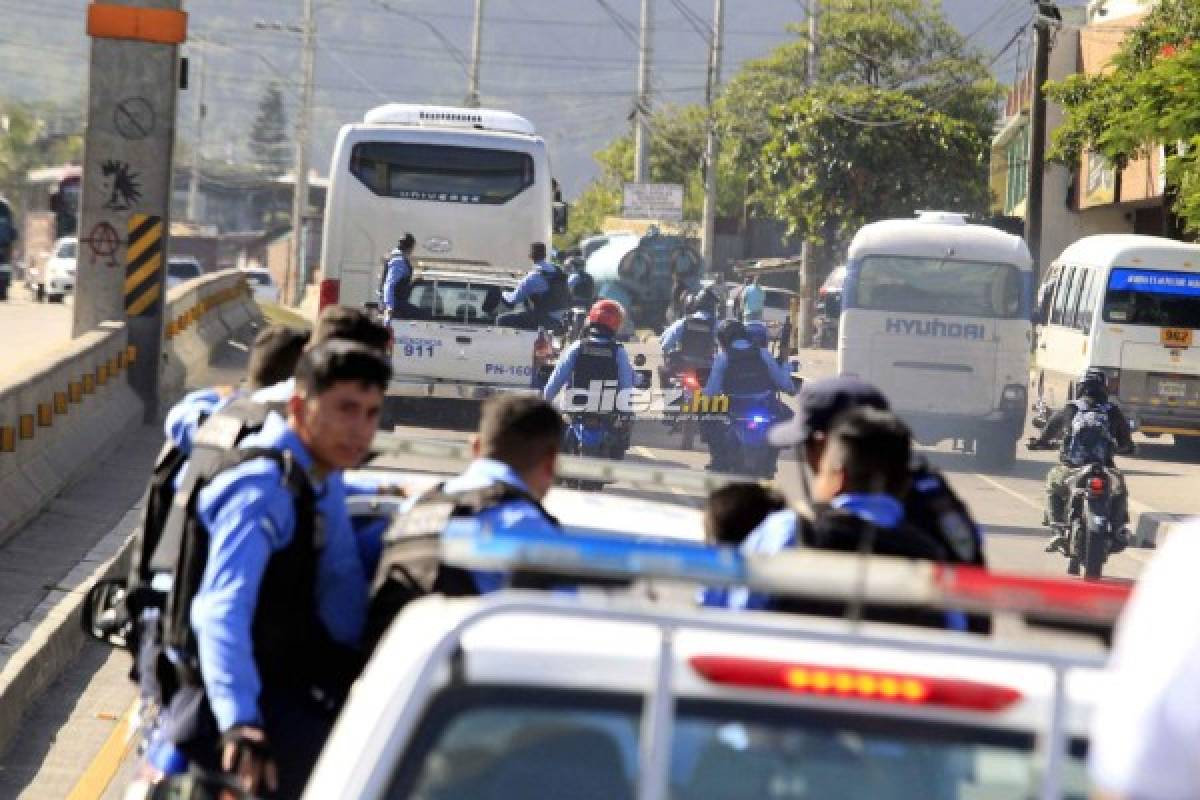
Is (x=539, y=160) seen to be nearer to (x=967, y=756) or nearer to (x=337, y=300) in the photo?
(x=337, y=300)

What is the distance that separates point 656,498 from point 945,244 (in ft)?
31.6

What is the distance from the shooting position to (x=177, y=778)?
3812mm

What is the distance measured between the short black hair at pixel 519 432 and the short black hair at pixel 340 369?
0.91 feet

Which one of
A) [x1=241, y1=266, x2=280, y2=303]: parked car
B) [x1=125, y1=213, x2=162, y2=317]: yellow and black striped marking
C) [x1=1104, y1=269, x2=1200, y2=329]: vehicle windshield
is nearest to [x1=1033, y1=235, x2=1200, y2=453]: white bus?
[x1=1104, y1=269, x2=1200, y2=329]: vehicle windshield

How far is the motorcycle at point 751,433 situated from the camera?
18.5 m

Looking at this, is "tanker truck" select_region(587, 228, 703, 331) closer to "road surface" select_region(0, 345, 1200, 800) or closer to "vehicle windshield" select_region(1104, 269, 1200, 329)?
"road surface" select_region(0, 345, 1200, 800)

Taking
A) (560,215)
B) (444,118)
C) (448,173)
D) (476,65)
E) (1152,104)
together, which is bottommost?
(560,215)

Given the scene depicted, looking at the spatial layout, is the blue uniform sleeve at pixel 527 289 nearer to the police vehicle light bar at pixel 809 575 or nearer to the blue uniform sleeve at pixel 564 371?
the blue uniform sleeve at pixel 564 371

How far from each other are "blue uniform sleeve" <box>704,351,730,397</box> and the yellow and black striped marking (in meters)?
5.38

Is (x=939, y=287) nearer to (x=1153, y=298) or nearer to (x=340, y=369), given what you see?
(x=1153, y=298)

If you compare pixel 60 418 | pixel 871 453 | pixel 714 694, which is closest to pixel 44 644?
pixel 871 453

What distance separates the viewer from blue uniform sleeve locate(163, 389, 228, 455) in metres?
5.70

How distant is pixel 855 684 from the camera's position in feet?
9.32

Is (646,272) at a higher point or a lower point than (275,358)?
higher
